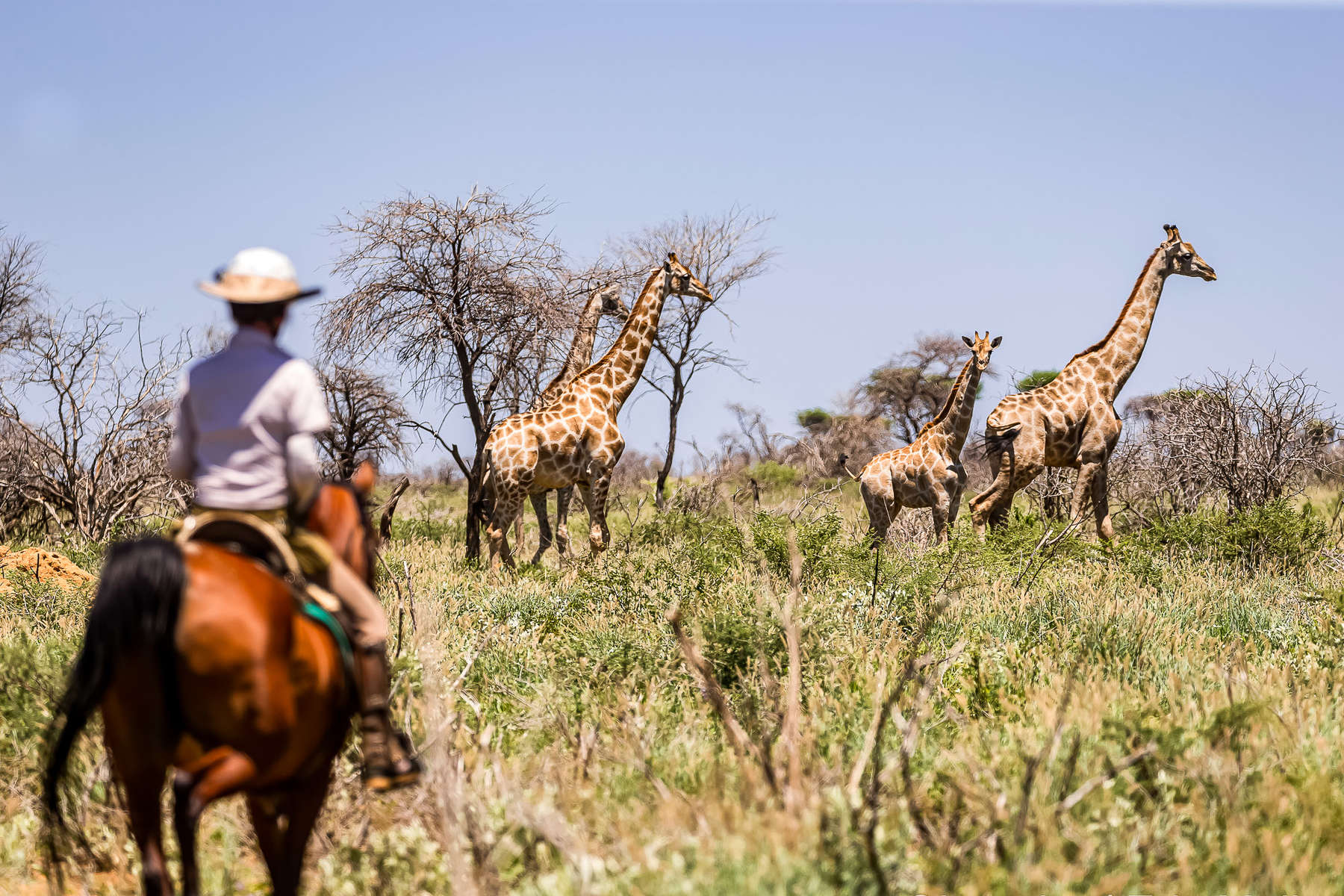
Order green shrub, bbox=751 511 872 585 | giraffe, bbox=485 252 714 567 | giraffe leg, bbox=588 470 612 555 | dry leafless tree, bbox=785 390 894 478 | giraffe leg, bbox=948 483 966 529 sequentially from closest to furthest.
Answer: green shrub, bbox=751 511 872 585 < giraffe, bbox=485 252 714 567 < giraffe leg, bbox=588 470 612 555 < giraffe leg, bbox=948 483 966 529 < dry leafless tree, bbox=785 390 894 478

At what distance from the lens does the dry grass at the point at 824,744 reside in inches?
140

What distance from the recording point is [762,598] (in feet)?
23.0

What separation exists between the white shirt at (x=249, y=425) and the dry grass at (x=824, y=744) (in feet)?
3.40

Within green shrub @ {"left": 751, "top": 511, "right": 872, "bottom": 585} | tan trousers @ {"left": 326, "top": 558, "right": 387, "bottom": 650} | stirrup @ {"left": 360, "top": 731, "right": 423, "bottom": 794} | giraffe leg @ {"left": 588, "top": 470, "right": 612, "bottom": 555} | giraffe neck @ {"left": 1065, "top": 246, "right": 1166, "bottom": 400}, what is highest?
giraffe neck @ {"left": 1065, "top": 246, "right": 1166, "bottom": 400}

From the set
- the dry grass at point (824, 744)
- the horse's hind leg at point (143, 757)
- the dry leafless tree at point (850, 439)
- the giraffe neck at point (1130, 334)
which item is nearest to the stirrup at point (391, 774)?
the dry grass at point (824, 744)

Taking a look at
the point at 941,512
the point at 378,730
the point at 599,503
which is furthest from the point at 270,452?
the point at 941,512

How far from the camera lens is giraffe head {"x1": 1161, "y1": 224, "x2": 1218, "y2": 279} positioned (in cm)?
1278

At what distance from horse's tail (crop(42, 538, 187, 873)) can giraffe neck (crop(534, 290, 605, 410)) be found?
9.51 metres

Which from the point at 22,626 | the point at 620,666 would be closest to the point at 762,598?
the point at 620,666

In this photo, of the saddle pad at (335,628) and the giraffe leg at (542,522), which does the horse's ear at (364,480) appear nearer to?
the saddle pad at (335,628)

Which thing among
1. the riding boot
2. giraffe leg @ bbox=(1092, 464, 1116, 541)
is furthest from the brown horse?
giraffe leg @ bbox=(1092, 464, 1116, 541)

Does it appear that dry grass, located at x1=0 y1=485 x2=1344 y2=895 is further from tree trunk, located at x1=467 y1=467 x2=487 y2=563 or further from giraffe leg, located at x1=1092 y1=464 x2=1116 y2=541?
tree trunk, located at x1=467 y1=467 x2=487 y2=563

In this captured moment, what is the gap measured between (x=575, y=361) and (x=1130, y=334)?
21.6ft

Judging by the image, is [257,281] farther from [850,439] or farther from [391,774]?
[850,439]
